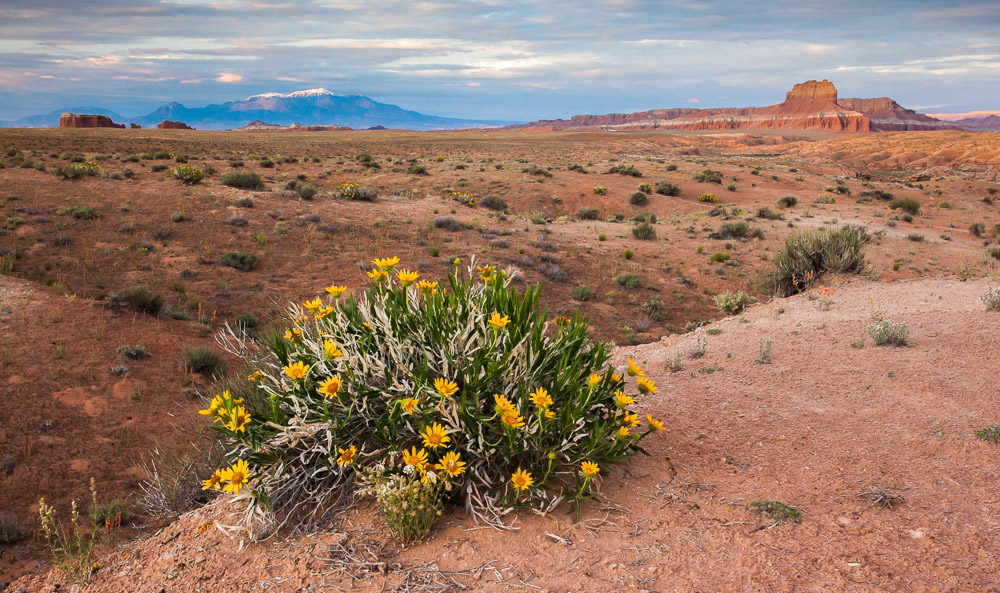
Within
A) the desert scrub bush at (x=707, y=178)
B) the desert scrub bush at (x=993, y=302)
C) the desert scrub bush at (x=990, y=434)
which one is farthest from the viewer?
the desert scrub bush at (x=707, y=178)

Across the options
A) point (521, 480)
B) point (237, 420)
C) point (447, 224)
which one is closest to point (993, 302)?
point (521, 480)

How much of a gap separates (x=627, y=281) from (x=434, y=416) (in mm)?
10478

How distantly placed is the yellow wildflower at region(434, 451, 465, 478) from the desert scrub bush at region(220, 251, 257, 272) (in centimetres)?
1044

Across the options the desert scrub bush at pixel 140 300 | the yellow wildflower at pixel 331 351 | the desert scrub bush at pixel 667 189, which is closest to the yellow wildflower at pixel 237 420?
the yellow wildflower at pixel 331 351

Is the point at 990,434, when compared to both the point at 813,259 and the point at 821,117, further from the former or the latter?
the point at 821,117

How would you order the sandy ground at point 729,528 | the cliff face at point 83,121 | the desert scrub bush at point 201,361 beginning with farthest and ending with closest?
the cliff face at point 83,121, the desert scrub bush at point 201,361, the sandy ground at point 729,528

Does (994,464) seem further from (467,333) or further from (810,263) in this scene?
(810,263)

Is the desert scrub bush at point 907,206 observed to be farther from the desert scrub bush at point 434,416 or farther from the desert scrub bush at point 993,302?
the desert scrub bush at point 434,416

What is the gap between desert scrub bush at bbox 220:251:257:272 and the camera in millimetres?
11805

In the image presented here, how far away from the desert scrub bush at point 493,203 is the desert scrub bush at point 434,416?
18925mm

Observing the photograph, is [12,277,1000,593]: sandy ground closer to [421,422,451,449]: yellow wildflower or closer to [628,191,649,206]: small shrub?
[421,422,451,449]: yellow wildflower

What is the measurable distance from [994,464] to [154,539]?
5117mm

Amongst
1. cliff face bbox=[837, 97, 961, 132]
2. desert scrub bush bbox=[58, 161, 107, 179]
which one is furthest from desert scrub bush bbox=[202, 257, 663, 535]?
cliff face bbox=[837, 97, 961, 132]

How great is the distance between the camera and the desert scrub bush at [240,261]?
11805 mm
